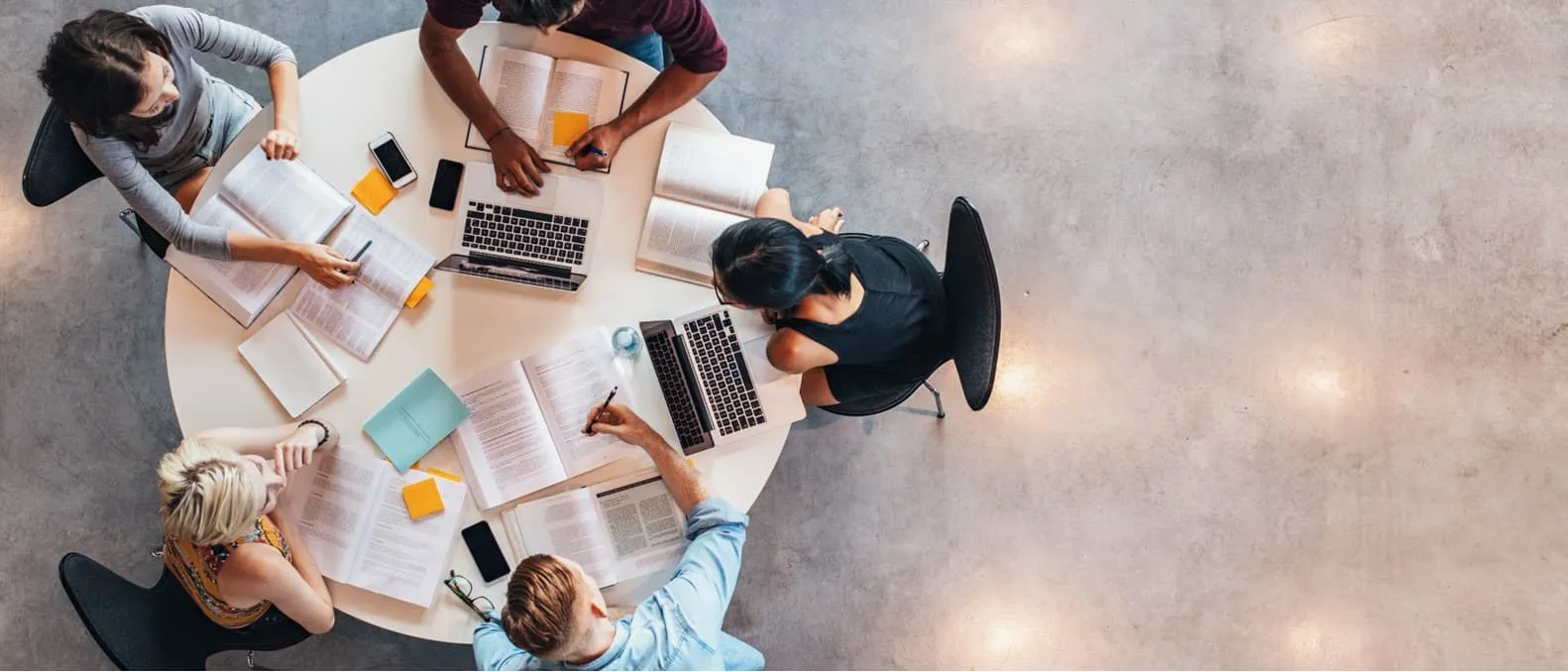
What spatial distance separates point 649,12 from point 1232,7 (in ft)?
6.81

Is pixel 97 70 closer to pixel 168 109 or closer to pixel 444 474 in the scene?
pixel 168 109

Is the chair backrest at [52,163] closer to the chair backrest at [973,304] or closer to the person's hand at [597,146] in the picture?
the person's hand at [597,146]

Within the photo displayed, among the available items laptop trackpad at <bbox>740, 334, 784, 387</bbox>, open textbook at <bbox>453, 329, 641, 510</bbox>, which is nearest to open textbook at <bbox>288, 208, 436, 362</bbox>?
open textbook at <bbox>453, 329, 641, 510</bbox>

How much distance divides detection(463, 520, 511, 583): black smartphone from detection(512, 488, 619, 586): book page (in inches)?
2.5

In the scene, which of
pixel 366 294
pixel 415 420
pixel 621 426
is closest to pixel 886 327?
pixel 621 426

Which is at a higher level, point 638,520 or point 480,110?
point 480,110

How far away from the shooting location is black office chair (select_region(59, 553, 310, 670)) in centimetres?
191

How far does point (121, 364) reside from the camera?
280 centimetres

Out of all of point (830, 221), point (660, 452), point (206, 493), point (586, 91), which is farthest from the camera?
point (830, 221)

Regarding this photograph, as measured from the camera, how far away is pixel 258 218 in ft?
6.67

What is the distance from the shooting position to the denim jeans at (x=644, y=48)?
7.54 feet

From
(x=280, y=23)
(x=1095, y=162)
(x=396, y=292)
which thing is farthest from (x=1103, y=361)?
(x=280, y=23)

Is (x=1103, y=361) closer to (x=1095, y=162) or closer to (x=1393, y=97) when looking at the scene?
(x=1095, y=162)

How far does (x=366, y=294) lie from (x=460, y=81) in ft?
1.69
